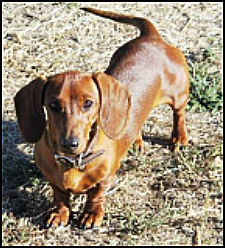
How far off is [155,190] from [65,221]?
0.66 m

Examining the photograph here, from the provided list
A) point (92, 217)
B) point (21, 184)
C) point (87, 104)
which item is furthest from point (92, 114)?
point (21, 184)

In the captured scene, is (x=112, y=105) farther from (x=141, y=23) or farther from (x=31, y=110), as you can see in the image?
(x=141, y=23)

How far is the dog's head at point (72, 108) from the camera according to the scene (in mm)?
3342

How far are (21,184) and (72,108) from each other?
1150 mm

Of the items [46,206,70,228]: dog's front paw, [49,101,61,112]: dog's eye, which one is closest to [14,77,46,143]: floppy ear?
[49,101,61,112]: dog's eye

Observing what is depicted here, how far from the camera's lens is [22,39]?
18.8 ft

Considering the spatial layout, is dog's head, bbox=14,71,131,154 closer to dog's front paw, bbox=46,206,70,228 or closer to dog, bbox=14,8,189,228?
dog, bbox=14,8,189,228

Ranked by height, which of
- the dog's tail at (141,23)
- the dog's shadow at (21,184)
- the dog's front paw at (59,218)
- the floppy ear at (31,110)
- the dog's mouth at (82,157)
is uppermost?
the dog's tail at (141,23)

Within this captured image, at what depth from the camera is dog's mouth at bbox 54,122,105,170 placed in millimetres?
Result: 3586

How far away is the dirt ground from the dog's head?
2.14ft

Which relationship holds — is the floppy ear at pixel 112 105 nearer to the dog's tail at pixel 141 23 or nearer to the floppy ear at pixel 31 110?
the floppy ear at pixel 31 110

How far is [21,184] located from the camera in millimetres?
4320

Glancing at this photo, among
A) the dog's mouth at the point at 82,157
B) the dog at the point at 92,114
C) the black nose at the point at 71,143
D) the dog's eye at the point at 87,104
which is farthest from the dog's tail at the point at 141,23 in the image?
the black nose at the point at 71,143

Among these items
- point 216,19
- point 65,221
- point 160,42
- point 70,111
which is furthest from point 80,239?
point 216,19
